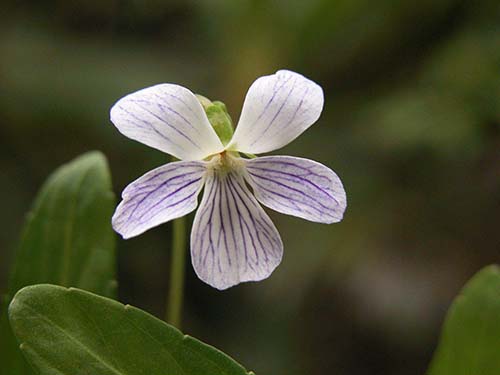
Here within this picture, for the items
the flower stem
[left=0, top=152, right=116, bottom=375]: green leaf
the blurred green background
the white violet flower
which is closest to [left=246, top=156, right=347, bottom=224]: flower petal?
the white violet flower

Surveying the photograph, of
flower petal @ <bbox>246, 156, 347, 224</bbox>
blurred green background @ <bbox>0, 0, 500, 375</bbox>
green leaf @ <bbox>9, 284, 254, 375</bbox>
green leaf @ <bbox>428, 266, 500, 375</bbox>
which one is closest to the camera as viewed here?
green leaf @ <bbox>9, 284, 254, 375</bbox>

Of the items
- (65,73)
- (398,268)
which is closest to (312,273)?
(398,268)

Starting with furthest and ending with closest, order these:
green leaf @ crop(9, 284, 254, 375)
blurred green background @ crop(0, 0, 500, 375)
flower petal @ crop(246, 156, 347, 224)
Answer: blurred green background @ crop(0, 0, 500, 375) < flower petal @ crop(246, 156, 347, 224) < green leaf @ crop(9, 284, 254, 375)

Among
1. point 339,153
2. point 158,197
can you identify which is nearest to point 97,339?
point 158,197

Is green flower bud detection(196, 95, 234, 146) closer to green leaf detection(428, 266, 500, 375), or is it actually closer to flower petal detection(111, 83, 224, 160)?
flower petal detection(111, 83, 224, 160)

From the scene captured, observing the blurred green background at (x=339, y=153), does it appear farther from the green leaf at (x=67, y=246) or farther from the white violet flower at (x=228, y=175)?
the white violet flower at (x=228, y=175)

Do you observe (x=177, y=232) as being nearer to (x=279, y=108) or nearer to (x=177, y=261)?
(x=177, y=261)

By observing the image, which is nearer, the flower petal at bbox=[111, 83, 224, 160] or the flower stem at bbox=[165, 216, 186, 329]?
the flower petal at bbox=[111, 83, 224, 160]
